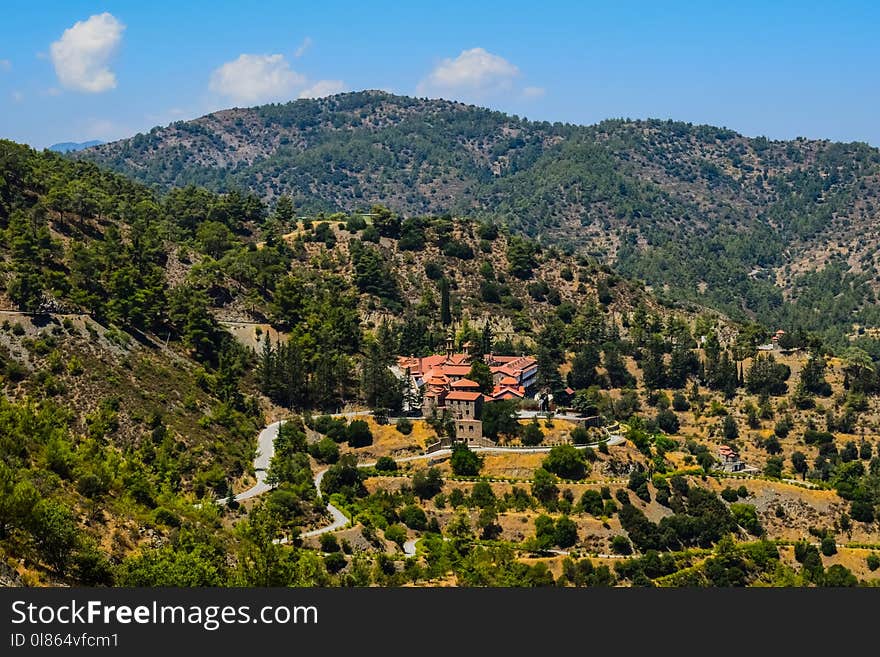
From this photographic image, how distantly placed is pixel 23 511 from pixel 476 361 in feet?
208

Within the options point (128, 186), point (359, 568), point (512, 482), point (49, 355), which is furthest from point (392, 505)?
point (128, 186)

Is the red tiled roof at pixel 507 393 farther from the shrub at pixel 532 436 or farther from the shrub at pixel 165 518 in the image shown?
the shrub at pixel 165 518

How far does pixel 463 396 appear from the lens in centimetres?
9594

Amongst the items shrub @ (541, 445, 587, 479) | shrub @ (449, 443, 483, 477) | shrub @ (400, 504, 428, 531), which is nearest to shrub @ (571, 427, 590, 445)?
shrub @ (541, 445, 587, 479)

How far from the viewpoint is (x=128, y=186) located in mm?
155875

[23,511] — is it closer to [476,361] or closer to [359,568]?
[359,568]

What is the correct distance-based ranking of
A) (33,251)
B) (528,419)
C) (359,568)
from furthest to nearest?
(33,251) < (528,419) < (359,568)

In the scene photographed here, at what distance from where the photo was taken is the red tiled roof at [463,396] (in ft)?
314

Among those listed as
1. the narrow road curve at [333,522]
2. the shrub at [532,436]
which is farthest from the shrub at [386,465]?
the shrub at [532,436]

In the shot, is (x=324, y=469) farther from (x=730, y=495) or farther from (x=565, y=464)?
(x=730, y=495)

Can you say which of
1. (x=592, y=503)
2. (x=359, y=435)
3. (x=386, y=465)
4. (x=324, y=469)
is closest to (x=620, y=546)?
(x=592, y=503)

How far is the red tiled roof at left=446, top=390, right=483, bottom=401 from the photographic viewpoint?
95.6 meters

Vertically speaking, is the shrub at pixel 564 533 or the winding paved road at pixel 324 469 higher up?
the winding paved road at pixel 324 469

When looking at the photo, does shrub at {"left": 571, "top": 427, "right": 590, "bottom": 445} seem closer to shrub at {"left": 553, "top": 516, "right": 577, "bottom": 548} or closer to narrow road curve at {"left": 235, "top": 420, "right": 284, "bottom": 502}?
shrub at {"left": 553, "top": 516, "right": 577, "bottom": 548}
